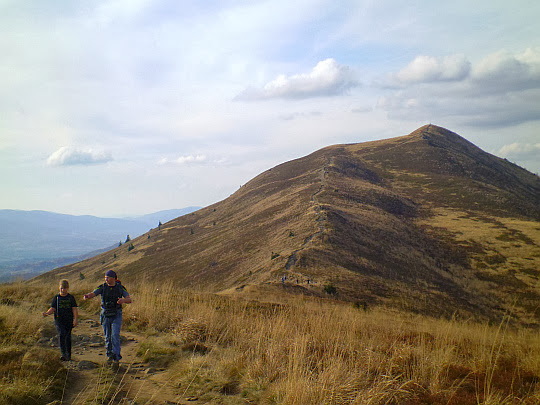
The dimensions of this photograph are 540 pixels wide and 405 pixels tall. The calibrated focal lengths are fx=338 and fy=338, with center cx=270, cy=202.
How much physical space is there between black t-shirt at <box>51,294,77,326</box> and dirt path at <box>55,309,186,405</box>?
89 cm

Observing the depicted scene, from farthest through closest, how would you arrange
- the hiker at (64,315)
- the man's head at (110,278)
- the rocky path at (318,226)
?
the rocky path at (318,226)
the man's head at (110,278)
the hiker at (64,315)

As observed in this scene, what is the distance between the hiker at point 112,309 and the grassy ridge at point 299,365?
787 millimetres

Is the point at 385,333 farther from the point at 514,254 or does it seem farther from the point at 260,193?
the point at 260,193

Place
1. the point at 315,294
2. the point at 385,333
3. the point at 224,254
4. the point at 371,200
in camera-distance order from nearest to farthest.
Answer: the point at 385,333, the point at 315,294, the point at 224,254, the point at 371,200

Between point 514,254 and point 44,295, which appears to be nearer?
point 44,295

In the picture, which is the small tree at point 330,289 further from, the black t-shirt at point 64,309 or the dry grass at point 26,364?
the black t-shirt at point 64,309

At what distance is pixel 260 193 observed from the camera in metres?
76.2

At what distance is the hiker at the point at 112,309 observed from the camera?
7.67 metres

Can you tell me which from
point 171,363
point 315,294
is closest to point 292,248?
point 315,294

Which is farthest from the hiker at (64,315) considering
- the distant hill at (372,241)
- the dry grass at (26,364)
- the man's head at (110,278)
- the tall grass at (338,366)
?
the distant hill at (372,241)

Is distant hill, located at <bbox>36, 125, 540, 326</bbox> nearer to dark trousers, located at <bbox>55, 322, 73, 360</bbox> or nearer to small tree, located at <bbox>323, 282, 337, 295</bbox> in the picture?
small tree, located at <bbox>323, 282, 337, 295</bbox>

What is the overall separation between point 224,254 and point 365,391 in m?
39.3

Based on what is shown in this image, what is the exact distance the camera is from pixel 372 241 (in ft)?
125

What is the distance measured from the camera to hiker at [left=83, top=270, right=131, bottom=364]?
302 inches
